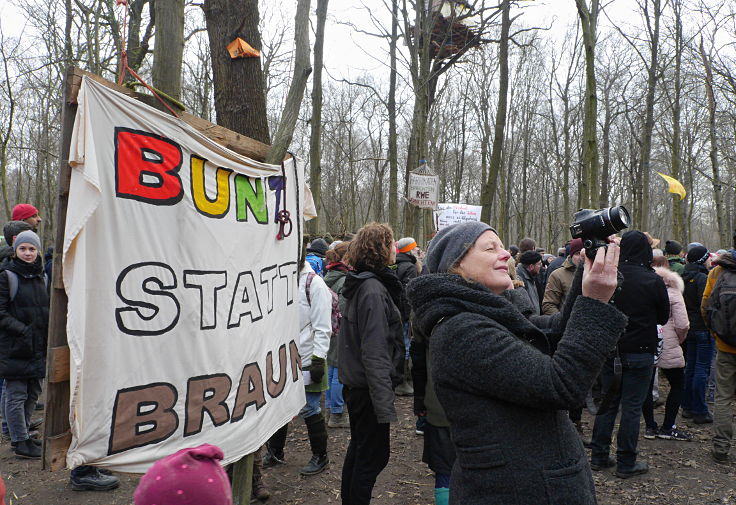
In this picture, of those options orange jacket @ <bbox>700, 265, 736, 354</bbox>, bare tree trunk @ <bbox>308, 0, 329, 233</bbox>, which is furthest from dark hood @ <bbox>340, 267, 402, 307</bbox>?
bare tree trunk @ <bbox>308, 0, 329, 233</bbox>

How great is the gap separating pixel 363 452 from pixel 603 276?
2.27m

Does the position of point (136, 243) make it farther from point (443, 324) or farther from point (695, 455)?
point (695, 455)

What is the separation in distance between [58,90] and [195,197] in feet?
63.8

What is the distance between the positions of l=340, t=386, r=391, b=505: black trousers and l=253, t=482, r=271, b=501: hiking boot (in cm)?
101

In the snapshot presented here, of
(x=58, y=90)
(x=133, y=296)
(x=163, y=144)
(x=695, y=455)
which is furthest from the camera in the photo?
(x=58, y=90)

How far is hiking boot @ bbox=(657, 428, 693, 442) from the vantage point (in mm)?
5758

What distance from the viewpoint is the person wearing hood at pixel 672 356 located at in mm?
5574

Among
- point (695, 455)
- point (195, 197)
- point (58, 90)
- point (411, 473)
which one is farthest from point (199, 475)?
point (58, 90)

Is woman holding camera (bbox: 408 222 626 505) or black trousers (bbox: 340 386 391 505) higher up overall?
woman holding camera (bbox: 408 222 626 505)

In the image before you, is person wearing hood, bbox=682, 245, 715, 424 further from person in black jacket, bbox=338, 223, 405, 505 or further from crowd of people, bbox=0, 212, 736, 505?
person in black jacket, bbox=338, 223, 405, 505

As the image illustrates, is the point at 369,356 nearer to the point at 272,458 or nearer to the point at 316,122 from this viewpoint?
the point at 272,458

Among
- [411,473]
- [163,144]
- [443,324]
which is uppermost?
[163,144]

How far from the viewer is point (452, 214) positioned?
10.9 meters

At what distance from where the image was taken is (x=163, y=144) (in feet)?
8.62
